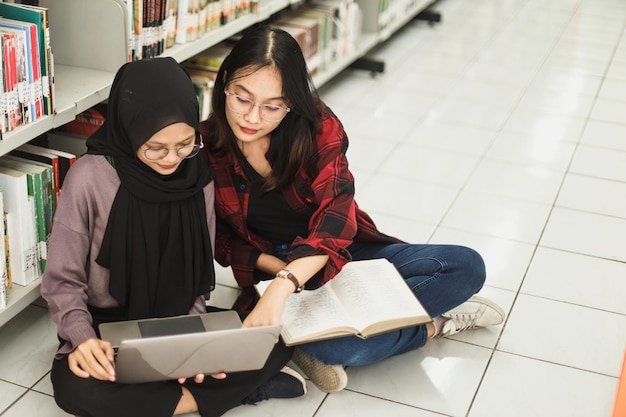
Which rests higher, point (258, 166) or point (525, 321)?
point (258, 166)

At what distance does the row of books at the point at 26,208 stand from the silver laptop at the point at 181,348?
0.34 meters

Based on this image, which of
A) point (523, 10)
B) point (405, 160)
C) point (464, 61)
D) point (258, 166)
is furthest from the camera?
point (523, 10)

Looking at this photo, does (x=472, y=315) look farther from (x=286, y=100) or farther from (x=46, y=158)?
(x=46, y=158)

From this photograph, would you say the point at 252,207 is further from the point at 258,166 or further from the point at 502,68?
the point at 502,68

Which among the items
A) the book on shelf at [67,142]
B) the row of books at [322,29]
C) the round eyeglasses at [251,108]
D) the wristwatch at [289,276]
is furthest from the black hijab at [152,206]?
the row of books at [322,29]

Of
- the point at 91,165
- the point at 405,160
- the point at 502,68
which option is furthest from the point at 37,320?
the point at 502,68

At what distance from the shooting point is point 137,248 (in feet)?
6.46

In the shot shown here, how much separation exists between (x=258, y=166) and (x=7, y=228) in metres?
0.62

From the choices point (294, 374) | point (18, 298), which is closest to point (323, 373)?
point (294, 374)

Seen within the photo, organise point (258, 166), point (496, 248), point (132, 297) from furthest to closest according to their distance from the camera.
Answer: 1. point (496, 248)
2. point (258, 166)
3. point (132, 297)

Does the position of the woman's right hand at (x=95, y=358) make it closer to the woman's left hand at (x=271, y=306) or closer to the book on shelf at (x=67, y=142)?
the woman's left hand at (x=271, y=306)

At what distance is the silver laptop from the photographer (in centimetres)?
170

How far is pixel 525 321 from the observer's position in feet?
8.17

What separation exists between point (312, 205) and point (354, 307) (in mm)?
297
